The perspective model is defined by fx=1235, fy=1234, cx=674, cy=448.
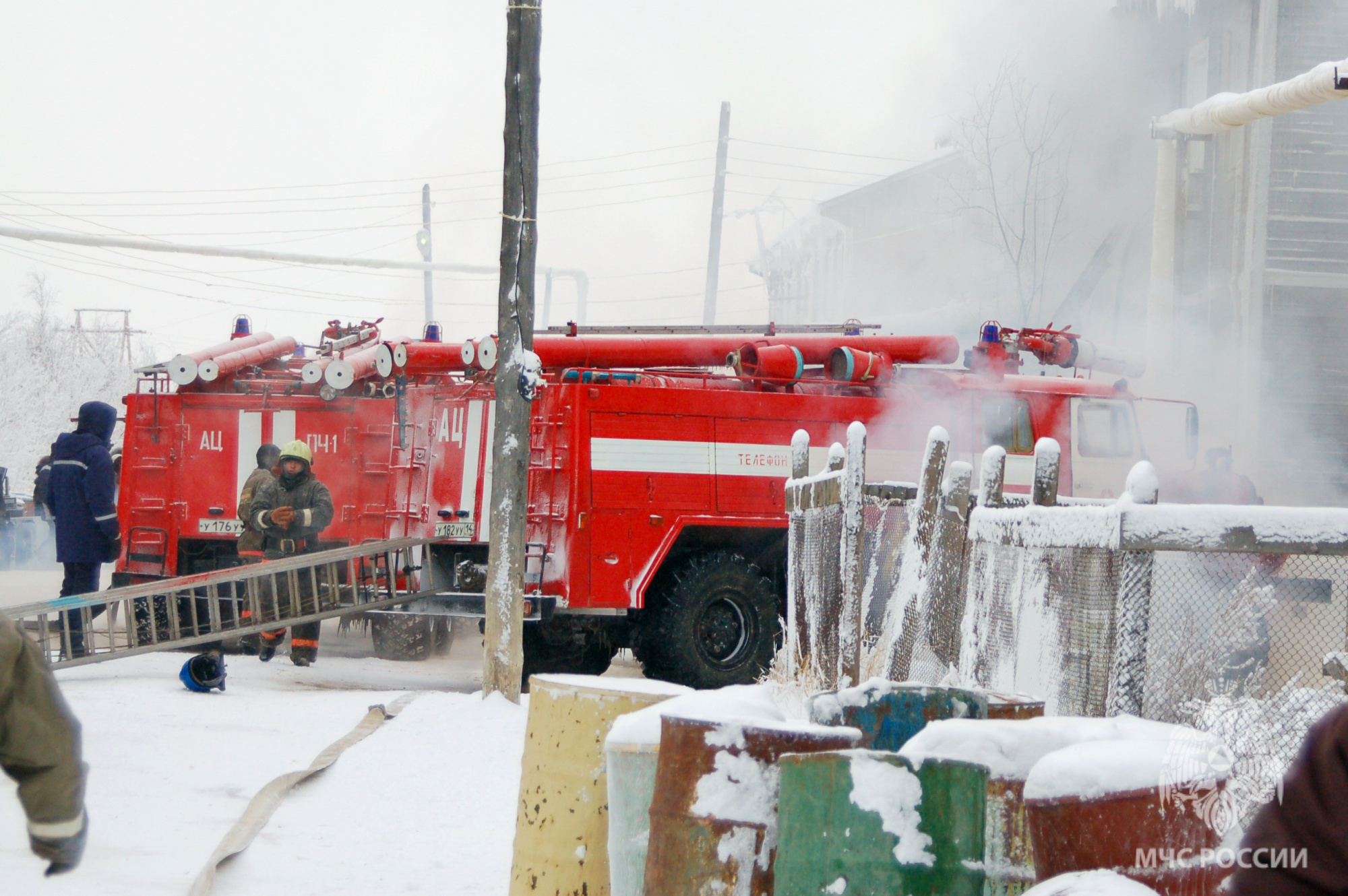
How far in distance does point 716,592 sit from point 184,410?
5.14m

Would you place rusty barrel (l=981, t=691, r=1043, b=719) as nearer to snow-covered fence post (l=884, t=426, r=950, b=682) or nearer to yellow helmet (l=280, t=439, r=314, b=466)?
snow-covered fence post (l=884, t=426, r=950, b=682)

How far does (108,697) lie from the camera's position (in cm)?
794

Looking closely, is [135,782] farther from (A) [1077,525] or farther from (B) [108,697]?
(A) [1077,525]

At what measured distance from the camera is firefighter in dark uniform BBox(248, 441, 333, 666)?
991 centimetres

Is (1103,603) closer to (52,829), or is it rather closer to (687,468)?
(52,829)

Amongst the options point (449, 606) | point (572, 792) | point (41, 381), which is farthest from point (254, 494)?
point (41, 381)

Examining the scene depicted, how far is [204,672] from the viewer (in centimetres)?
838

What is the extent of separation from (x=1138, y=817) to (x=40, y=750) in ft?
7.10

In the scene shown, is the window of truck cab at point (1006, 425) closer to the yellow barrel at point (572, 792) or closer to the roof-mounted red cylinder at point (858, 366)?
the roof-mounted red cylinder at point (858, 366)

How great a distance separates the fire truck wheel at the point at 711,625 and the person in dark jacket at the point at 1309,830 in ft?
26.8

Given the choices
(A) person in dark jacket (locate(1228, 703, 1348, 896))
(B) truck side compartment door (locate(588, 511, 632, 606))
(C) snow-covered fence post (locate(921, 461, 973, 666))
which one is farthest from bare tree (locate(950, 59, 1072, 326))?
(A) person in dark jacket (locate(1228, 703, 1348, 896))

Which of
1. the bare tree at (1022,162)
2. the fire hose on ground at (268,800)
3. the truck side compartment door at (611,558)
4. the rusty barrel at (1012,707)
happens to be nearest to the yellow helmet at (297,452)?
the truck side compartment door at (611,558)

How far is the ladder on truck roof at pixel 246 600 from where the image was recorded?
8.68 m

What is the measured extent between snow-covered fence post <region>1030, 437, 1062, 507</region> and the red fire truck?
5057 millimetres
